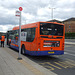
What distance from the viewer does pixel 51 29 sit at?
28.6 ft

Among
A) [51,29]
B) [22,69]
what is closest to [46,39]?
[51,29]

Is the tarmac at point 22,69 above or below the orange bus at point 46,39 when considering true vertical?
below

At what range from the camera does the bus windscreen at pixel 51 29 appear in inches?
329

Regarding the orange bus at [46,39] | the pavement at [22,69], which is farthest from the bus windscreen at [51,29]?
the pavement at [22,69]

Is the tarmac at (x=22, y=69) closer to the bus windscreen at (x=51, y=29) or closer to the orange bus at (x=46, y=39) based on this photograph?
the orange bus at (x=46, y=39)

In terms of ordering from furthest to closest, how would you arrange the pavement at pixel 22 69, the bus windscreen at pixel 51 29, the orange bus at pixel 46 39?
the bus windscreen at pixel 51 29
the orange bus at pixel 46 39
the pavement at pixel 22 69

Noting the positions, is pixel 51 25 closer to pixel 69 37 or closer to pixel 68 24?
pixel 69 37

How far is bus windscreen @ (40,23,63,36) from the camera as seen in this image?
836 cm

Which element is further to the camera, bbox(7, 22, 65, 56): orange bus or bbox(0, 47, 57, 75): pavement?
bbox(7, 22, 65, 56): orange bus

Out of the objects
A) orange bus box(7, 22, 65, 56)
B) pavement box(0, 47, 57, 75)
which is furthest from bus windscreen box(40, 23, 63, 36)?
pavement box(0, 47, 57, 75)

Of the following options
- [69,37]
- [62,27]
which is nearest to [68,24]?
[69,37]

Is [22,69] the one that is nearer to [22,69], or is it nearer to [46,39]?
[22,69]

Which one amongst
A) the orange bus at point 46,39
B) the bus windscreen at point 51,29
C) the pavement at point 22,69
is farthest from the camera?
the bus windscreen at point 51,29

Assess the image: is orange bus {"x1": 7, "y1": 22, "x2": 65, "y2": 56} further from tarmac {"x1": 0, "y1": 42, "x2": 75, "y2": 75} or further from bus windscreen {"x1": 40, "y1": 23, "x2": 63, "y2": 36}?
Answer: tarmac {"x1": 0, "y1": 42, "x2": 75, "y2": 75}
